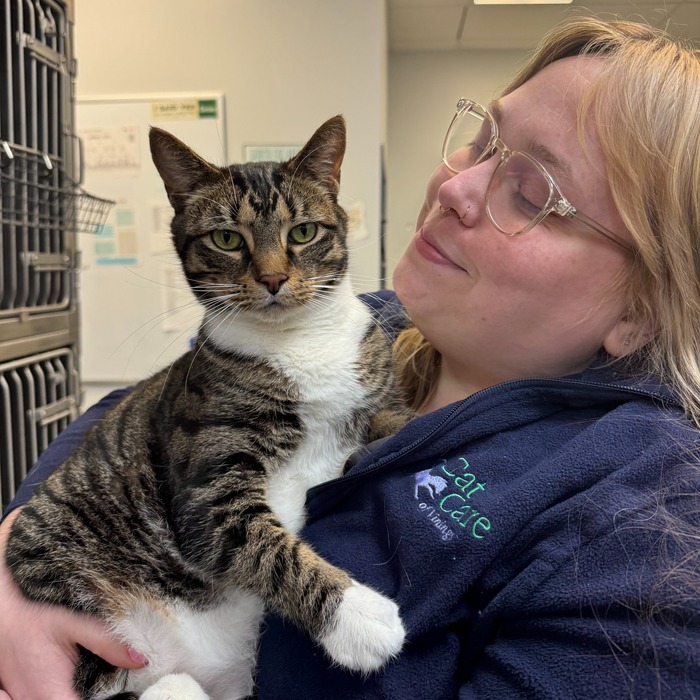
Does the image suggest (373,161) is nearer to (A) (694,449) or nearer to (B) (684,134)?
(B) (684,134)

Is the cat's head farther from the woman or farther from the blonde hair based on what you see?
the blonde hair

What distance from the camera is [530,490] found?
29.1 inches

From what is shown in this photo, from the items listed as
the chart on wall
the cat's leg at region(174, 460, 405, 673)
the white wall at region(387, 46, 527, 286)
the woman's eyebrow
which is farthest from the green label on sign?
the cat's leg at region(174, 460, 405, 673)

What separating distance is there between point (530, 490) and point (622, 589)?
163 mm

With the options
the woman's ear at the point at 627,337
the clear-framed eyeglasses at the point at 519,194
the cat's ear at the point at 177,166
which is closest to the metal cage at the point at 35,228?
the cat's ear at the point at 177,166

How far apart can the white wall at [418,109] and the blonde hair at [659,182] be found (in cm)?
360

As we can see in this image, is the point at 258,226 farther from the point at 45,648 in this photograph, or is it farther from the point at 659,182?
the point at 45,648

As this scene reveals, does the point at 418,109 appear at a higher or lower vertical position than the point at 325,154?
higher

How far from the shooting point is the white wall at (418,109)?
461 cm

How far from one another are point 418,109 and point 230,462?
4.65m

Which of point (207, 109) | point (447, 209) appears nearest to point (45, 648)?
point (447, 209)

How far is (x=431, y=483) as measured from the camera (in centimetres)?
83

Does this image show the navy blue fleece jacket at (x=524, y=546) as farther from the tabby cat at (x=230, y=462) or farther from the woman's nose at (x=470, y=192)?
the woman's nose at (x=470, y=192)

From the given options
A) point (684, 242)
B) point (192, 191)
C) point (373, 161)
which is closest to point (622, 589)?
point (684, 242)
